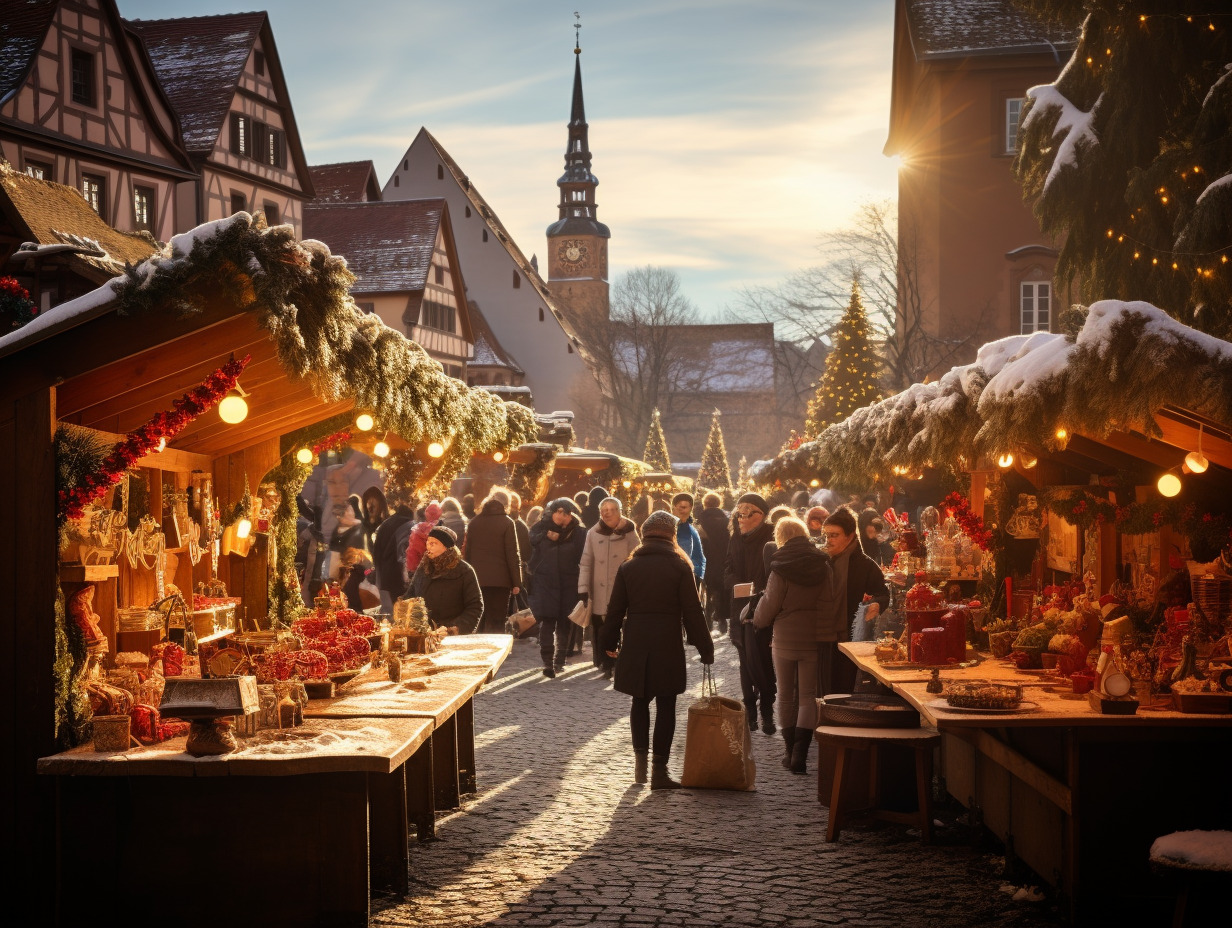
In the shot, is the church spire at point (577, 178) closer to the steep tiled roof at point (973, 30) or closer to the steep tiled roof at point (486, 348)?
the steep tiled roof at point (486, 348)

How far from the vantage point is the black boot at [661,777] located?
9398 mm

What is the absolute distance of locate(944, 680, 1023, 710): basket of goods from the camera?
6.64 m

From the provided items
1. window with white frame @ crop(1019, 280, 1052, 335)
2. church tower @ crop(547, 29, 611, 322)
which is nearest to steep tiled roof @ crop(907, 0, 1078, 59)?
window with white frame @ crop(1019, 280, 1052, 335)

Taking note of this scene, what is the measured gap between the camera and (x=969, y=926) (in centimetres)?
620

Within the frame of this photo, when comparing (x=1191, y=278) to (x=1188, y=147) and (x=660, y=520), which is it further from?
(x=660, y=520)

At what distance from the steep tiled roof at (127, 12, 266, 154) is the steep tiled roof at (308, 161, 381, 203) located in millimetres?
15313

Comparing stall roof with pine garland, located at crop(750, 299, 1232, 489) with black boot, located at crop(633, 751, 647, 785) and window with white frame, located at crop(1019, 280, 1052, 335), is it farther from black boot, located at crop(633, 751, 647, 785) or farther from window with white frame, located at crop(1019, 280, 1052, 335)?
window with white frame, located at crop(1019, 280, 1052, 335)

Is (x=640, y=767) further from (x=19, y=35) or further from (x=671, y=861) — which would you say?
(x=19, y=35)

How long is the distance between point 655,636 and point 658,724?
1.98 feet

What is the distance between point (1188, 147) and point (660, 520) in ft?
28.2

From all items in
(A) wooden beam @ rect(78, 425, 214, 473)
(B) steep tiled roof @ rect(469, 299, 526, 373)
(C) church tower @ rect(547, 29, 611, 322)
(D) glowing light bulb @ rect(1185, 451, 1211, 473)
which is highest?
(C) church tower @ rect(547, 29, 611, 322)

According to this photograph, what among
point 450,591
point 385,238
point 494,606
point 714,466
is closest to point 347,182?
point 385,238

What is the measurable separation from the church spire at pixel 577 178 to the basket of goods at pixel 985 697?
76.8 m

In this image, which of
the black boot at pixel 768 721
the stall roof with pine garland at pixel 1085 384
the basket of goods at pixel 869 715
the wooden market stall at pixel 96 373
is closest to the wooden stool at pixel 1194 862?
the stall roof with pine garland at pixel 1085 384
